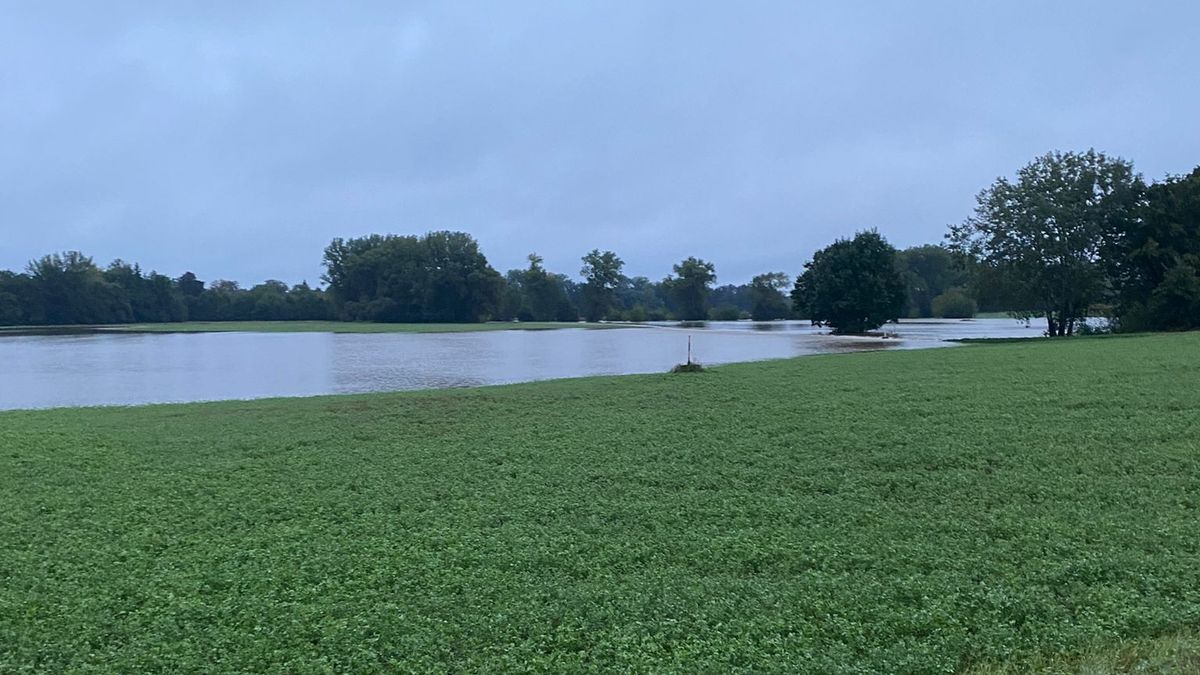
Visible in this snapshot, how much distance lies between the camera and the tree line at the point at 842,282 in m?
31.8

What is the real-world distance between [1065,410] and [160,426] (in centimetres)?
1013

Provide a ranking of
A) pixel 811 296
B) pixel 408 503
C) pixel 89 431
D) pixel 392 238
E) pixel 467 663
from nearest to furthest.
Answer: pixel 467 663
pixel 408 503
pixel 89 431
pixel 811 296
pixel 392 238

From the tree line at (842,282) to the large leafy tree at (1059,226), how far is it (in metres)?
0.06

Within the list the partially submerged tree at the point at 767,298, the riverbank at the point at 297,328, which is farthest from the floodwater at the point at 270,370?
the partially submerged tree at the point at 767,298

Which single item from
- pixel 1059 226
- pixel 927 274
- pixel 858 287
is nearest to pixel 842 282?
pixel 858 287

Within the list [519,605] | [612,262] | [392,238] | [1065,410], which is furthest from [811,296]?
[392,238]

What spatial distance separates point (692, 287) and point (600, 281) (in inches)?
451

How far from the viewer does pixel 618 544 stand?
450 centimetres

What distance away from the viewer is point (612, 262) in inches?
3942

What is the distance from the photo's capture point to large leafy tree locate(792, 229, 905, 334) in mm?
45812

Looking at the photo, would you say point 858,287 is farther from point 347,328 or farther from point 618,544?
point 618,544

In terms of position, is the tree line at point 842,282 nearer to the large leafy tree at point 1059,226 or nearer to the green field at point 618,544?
the large leafy tree at point 1059,226

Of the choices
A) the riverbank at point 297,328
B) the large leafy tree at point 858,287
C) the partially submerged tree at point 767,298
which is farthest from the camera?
the partially submerged tree at point 767,298

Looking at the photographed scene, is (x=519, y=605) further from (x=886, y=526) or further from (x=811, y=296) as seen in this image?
(x=811, y=296)
